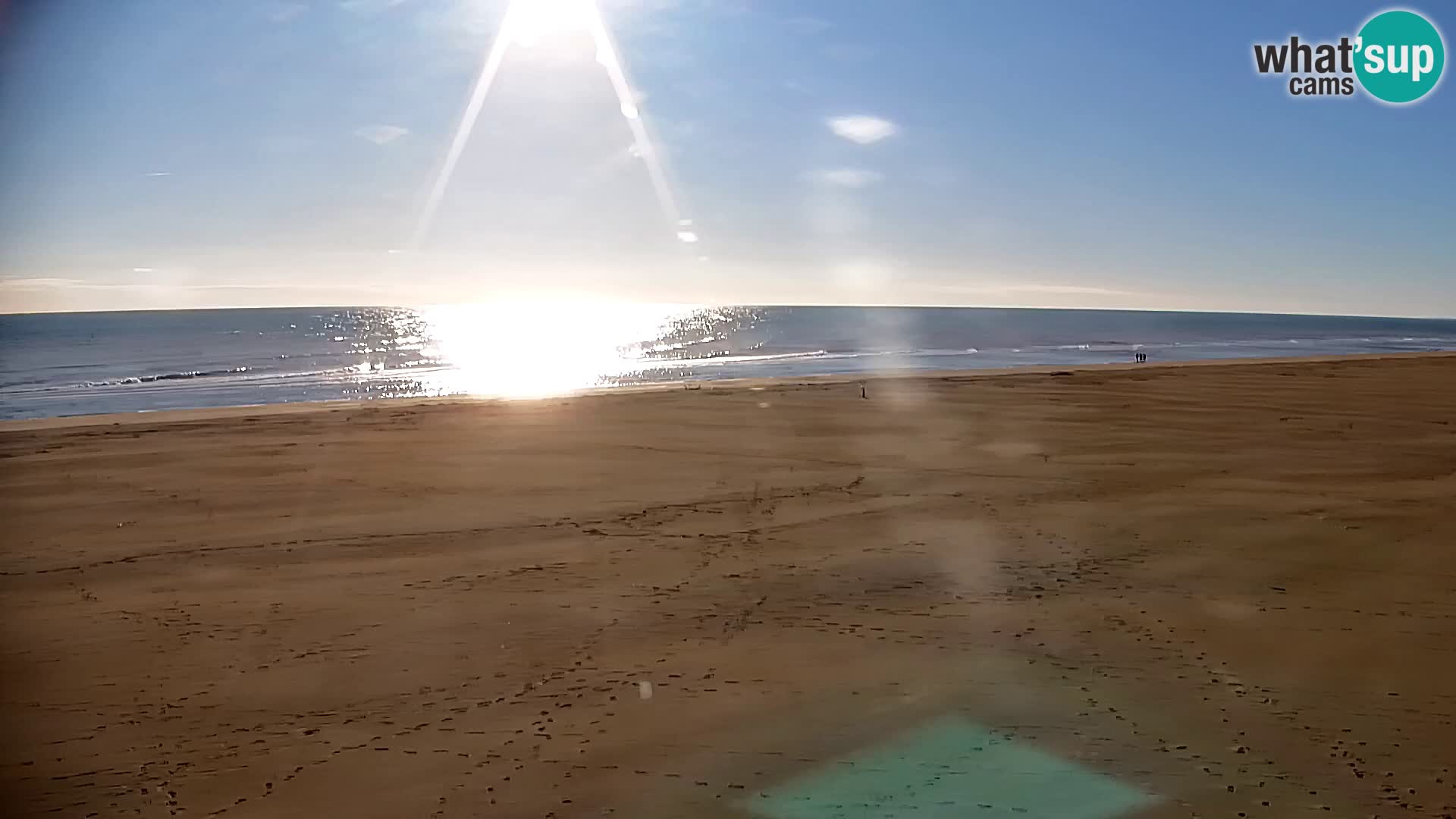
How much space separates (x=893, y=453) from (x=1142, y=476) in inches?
185

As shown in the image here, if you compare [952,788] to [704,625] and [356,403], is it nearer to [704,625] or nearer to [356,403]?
[704,625]

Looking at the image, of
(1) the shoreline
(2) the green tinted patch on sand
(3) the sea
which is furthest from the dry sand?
(3) the sea

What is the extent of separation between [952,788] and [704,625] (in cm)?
348

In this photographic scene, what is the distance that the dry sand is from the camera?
5961mm

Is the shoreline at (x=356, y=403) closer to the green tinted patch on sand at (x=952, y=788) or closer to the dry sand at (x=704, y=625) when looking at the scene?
the dry sand at (x=704, y=625)

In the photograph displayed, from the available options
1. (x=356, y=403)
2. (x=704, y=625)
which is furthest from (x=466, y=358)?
(x=704, y=625)

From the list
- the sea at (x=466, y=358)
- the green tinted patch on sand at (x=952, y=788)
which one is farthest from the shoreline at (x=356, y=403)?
the green tinted patch on sand at (x=952, y=788)

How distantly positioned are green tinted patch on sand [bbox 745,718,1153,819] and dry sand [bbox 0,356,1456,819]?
179mm

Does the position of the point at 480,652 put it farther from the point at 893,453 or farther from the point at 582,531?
the point at 893,453

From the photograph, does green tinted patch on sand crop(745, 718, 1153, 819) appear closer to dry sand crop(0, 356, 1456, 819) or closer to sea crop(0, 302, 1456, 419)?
dry sand crop(0, 356, 1456, 819)

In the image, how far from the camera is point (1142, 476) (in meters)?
15.6

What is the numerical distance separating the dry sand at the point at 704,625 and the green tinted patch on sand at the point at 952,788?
0.18 m

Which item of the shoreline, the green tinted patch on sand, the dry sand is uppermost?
the shoreline

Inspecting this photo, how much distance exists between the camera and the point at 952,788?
5598 mm
